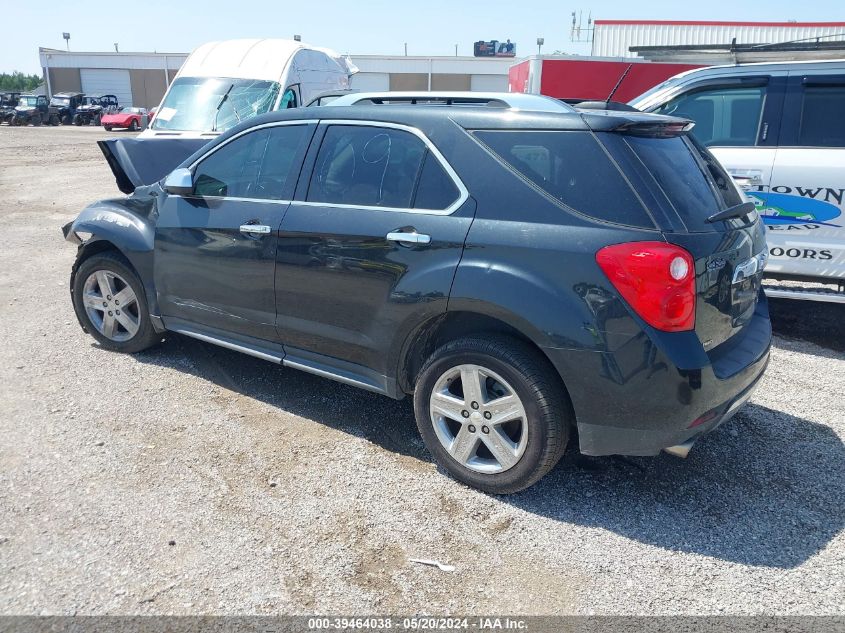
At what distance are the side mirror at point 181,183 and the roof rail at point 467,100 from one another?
3.49 feet

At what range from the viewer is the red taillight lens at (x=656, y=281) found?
9.32 feet

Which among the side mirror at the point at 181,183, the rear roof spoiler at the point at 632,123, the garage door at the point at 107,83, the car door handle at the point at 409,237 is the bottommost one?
the car door handle at the point at 409,237

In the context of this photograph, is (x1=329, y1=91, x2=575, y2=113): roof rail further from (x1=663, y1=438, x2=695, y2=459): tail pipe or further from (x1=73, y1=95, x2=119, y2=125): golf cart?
(x1=73, y1=95, x2=119, y2=125): golf cart

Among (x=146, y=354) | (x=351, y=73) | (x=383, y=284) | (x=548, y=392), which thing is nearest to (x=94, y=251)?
(x=146, y=354)

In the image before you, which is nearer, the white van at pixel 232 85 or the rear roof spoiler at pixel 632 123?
the rear roof spoiler at pixel 632 123

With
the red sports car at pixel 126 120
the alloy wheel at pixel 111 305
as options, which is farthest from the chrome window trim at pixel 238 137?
the red sports car at pixel 126 120

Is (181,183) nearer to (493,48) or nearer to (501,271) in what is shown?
(501,271)

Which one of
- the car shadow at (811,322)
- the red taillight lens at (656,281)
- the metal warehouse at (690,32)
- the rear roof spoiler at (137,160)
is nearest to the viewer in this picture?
the red taillight lens at (656,281)

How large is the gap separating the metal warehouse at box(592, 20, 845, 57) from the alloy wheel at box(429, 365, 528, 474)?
19.0 m

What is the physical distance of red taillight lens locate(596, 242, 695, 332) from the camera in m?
2.84

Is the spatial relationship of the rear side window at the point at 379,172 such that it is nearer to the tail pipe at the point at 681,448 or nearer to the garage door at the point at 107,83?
the tail pipe at the point at 681,448

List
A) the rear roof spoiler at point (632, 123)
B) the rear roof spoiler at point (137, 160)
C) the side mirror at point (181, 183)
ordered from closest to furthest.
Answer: the rear roof spoiler at point (632, 123) < the side mirror at point (181, 183) < the rear roof spoiler at point (137, 160)

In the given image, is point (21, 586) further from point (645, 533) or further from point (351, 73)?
point (351, 73)

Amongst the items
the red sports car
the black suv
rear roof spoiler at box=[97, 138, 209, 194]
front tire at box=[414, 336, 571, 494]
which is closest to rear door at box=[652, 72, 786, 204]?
the black suv
